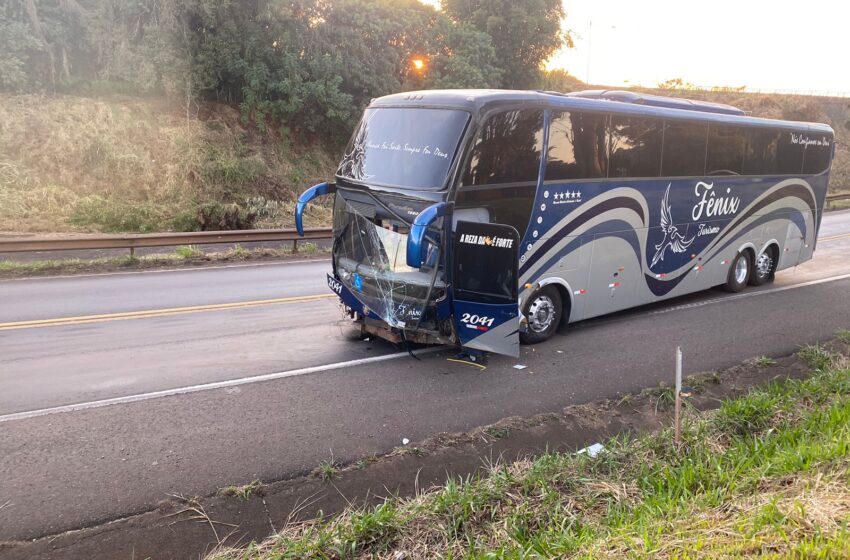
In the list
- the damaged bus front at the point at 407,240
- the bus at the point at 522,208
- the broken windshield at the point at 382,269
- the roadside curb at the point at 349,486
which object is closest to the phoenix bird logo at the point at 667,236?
the bus at the point at 522,208

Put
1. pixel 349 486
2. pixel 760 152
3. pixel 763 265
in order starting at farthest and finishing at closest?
pixel 763 265 → pixel 760 152 → pixel 349 486

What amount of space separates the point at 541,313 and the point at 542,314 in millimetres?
34

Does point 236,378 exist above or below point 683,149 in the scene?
below

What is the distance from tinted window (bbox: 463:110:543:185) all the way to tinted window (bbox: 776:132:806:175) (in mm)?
7250

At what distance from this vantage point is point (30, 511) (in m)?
4.72

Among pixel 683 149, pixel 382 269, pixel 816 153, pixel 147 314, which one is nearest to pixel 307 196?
pixel 382 269

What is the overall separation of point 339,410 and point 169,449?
1.69 meters

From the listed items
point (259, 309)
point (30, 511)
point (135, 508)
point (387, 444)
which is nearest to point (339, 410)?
point (387, 444)

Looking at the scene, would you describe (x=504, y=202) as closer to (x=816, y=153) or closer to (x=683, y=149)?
(x=683, y=149)

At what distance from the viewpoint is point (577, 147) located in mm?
8961

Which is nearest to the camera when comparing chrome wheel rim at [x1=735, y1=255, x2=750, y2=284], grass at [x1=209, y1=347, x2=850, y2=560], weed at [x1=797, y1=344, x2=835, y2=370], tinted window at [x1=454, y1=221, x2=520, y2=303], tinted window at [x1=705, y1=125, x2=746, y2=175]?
grass at [x1=209, y1=347, x2=850, y2=560]

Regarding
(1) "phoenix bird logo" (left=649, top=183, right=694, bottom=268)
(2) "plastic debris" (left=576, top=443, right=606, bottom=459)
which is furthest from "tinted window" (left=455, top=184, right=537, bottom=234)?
(1) "phoenix bird logo" (left=649, top=183, right=694, bottom=268)

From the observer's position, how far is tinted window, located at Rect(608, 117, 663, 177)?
9.53 meters

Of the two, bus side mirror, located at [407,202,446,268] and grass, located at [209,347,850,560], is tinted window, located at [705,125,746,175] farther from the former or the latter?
bus side mirror, located at [407,202,446,268]
